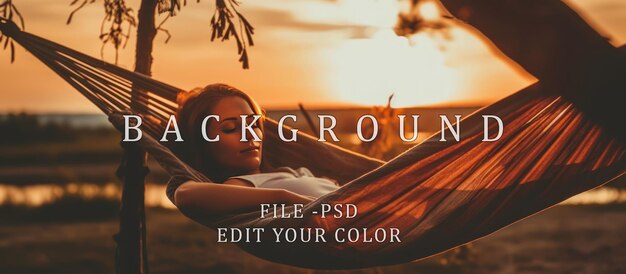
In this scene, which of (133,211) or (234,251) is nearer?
(133,211)

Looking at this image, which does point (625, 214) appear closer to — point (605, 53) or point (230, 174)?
point (230, 174)

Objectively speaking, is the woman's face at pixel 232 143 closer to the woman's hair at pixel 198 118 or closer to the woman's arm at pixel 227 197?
the woman's hair at pixel 198 118

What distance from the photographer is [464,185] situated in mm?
1939

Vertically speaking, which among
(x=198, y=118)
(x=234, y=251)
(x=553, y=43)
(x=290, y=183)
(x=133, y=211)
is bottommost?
(x=234, y=251)

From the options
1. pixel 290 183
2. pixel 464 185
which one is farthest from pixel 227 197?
pixel 464 185

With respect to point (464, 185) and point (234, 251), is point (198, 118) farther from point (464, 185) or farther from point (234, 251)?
point (234, 251)

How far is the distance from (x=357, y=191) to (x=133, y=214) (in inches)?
37.0

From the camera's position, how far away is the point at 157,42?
299cm

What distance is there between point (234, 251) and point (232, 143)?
2.97m

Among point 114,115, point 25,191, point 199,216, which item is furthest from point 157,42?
point 25,191

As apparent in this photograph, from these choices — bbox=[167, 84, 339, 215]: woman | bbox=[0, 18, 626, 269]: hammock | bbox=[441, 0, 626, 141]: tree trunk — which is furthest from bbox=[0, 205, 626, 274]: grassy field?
bbox=[441, 0, 626, 141]: tree trunk

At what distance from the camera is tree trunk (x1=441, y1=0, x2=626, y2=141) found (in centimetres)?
151

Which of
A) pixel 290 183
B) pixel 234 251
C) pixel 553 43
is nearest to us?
pixel 553 43

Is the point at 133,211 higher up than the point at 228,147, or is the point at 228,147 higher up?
the point at 228,147
